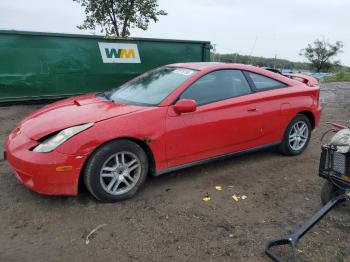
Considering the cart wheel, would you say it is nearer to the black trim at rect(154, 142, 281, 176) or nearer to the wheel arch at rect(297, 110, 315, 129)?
the black trim at rect(154, 142, 281, 176)

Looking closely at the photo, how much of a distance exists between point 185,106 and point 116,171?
101 centimetres

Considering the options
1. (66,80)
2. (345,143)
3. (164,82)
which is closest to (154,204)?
(164,82)

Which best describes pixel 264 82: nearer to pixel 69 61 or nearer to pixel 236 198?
pixel 236 198

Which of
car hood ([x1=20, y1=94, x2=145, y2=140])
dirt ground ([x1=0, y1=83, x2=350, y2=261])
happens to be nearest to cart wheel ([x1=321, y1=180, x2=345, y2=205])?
dirt ground ([x1=0, y1=83, x2=350, y2=261])

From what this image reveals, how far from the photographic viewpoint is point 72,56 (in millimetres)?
8625

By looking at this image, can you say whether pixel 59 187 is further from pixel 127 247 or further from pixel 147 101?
pixel 147 101

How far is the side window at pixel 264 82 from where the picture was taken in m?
4.87

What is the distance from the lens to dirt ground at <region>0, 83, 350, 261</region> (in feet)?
9.64

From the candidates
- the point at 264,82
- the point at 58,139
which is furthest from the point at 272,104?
the point at 58,139

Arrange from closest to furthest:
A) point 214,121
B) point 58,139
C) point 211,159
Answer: point 58,139, point 214,121, point 211,159

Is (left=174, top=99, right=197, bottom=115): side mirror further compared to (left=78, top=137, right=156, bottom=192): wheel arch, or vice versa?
(left=174, top=99, right=197, bottom=115): side mirror

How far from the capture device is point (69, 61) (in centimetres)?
860

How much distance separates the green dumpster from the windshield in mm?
4178

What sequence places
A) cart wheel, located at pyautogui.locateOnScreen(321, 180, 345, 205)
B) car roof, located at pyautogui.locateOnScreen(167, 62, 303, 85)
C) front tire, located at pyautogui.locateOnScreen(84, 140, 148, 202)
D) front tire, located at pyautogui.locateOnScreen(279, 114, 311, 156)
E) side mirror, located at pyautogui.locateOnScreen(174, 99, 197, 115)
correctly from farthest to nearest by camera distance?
front tire, located at pyautogui.locateOnScreen(279, 114, 311, 156) → car roof, located at pyautogui.locateOnScreen(167, 62, 303, 85) → side mirror, located at pyautogui.locateOnScreen(174, 99, 197, 115) → cart wheel, located at pyautogui.locateOnScreen(321, 180, 345, 205) → front tire, located at pyautogui.locateOnScreen(84, 140, 148, 202)
